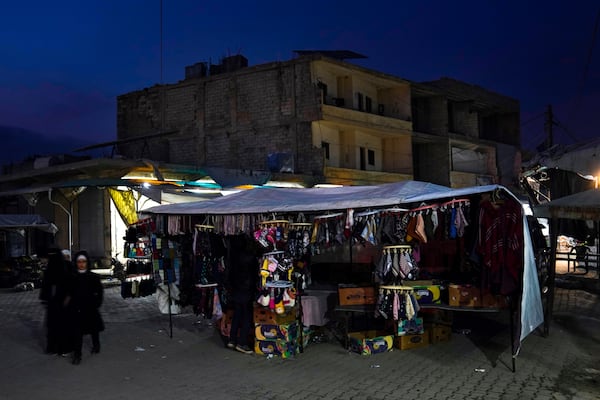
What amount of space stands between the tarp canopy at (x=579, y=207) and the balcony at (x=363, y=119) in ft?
52.1

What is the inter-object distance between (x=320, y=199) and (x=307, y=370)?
7.69 feet

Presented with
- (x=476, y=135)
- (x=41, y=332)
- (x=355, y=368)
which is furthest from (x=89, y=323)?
(x=476, y=135)

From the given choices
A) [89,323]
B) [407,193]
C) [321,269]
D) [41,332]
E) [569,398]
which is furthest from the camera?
[321,269]

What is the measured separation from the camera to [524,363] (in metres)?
6.55

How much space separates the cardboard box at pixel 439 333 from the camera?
762 centimetres

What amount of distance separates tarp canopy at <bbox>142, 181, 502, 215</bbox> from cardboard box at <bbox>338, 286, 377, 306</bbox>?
126 centimetres

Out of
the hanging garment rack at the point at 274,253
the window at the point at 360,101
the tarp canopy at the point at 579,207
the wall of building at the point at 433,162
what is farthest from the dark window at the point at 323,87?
the hanging garment rack at the point at 274,253

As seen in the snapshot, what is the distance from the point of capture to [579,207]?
830cm

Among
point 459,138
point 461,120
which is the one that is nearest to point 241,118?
point 459,138

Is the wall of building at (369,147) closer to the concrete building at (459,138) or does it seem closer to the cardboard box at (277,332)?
the concrete building at (459,138)

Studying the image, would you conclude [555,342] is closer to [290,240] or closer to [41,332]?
[290,240]

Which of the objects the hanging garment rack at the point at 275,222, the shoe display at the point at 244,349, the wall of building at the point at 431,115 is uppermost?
the wall of building at the point at 431,115

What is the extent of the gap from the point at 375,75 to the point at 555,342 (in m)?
21.4

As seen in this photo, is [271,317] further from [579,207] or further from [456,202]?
[579,207]
